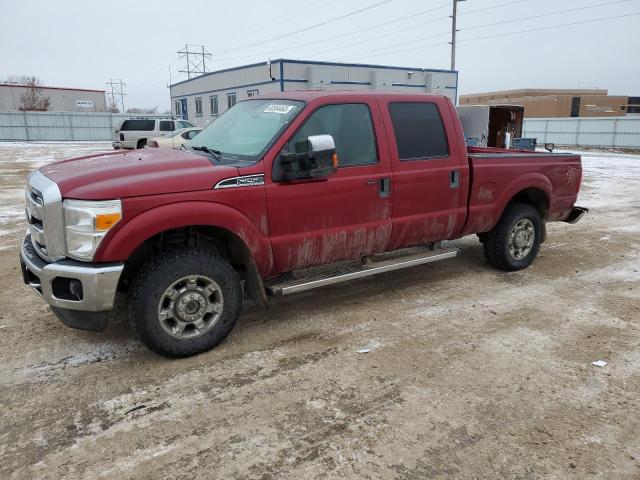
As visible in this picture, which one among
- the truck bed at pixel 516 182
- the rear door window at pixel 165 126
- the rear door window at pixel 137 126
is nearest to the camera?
the truck bed at pixel 516 182

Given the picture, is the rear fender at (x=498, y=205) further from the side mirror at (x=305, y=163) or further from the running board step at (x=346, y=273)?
the side mirror at (x=305, y=163)

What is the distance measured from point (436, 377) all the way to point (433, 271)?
2649mm

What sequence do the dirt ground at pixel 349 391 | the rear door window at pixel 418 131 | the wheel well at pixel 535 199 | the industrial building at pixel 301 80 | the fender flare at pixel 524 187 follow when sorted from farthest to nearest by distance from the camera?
the industrial building at pixel 301 80, the wheel well at pixel 535 199, the fender flare at pixel 524 187, the rear door window at pixel 418 131, the dirt ground at pixel 349 391

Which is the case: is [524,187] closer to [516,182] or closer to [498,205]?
[516,182]

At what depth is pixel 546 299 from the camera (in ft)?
17.3

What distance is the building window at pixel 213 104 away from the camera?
111 feet

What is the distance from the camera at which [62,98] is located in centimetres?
6103

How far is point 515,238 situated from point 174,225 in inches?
161

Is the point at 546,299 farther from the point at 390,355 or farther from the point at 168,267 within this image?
the point at 168,267

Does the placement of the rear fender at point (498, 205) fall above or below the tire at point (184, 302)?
above

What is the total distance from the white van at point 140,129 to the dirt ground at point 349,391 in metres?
19.9

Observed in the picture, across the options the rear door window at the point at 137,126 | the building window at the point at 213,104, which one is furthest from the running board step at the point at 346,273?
the building window at the point at 213,104

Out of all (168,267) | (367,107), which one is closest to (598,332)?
(367,107)

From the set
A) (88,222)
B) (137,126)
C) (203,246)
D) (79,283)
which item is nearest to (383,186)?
(203,246)
